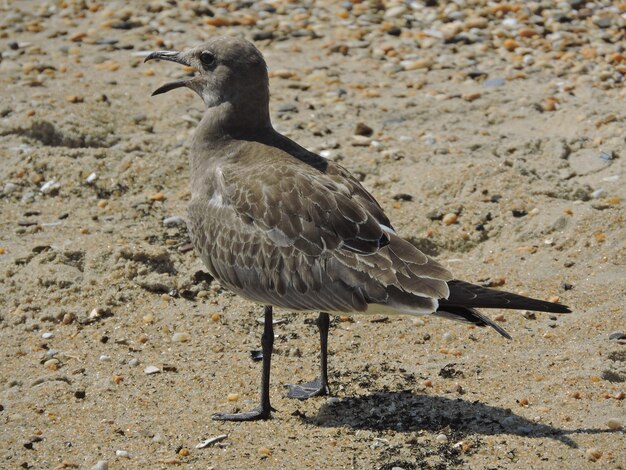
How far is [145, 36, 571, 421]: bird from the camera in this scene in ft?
17.3

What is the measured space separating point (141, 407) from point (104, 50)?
5.35 m

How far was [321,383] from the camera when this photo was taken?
5.86 meters

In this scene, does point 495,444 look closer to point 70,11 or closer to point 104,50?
point 104,50

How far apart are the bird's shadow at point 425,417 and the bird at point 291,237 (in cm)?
22

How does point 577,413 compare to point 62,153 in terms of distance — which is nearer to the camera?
point 577,413

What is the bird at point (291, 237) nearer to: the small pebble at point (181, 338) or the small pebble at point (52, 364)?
the small pebble at point (181, 338)

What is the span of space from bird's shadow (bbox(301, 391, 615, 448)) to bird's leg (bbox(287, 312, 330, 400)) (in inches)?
3.9

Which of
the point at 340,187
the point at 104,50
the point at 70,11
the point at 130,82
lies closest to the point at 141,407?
the point at 340,187

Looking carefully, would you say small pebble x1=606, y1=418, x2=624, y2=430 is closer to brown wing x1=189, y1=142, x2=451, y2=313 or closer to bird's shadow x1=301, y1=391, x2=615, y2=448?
bird's shadow x1=301, y1=391, x2=615, y2=448

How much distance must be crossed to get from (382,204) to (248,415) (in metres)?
2.44

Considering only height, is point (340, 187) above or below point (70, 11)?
above

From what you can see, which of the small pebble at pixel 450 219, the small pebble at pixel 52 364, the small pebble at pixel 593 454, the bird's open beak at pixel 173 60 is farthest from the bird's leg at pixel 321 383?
the bird's open beak at pixel 173 60

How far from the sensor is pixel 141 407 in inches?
225

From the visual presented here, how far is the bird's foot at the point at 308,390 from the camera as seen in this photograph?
581 centimetres
